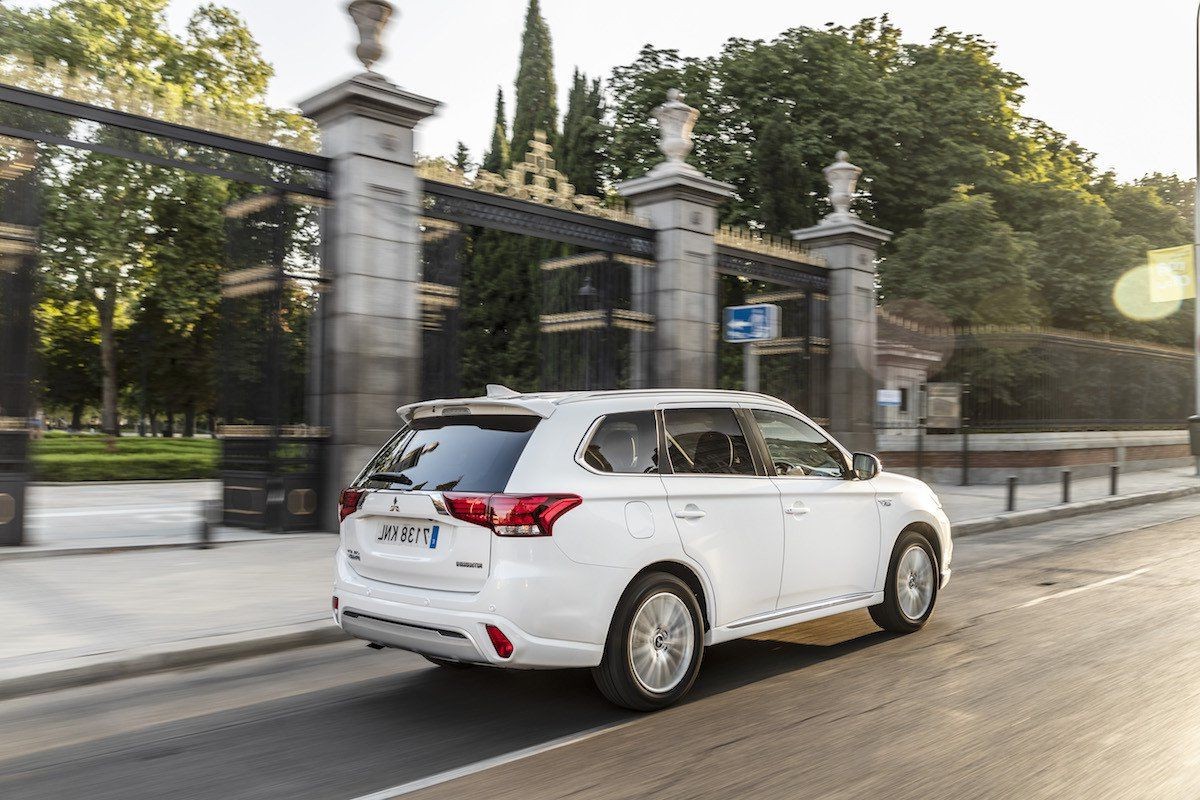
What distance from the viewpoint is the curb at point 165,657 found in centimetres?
550

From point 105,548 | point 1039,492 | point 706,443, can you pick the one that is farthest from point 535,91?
point 706,443

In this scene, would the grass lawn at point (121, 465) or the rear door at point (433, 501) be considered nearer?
the rear door at point (433, 501)

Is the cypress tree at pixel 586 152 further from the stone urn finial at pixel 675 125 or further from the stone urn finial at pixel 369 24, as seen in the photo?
the stone urn finial at pixel 369 24

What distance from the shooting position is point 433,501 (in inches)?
193

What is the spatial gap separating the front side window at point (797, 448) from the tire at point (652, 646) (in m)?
1.21

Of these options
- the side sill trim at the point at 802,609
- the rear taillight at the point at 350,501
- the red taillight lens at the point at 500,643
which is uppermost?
the rear taillight at the point at 350,501

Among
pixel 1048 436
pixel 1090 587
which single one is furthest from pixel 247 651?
pixel 1048 436

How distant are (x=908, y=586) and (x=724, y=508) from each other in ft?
6.76

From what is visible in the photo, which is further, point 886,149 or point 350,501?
point 886,149

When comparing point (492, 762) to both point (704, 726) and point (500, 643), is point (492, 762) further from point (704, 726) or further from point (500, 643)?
point (704, 726)

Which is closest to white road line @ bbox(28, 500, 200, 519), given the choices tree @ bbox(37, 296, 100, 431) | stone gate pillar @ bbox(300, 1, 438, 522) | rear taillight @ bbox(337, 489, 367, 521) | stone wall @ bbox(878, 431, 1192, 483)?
stone gate pillar @ bbox(300, 1, 438, 522)

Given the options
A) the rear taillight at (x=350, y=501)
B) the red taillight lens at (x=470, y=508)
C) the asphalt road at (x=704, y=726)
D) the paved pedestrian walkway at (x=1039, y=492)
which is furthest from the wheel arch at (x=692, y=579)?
the paved pedestrian walkway at (x=1039, y=492)

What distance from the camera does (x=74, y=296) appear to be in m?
28.5

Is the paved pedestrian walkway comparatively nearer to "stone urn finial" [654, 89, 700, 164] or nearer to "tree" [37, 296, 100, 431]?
"stone urn finial" [654, 89, 700, 164]
